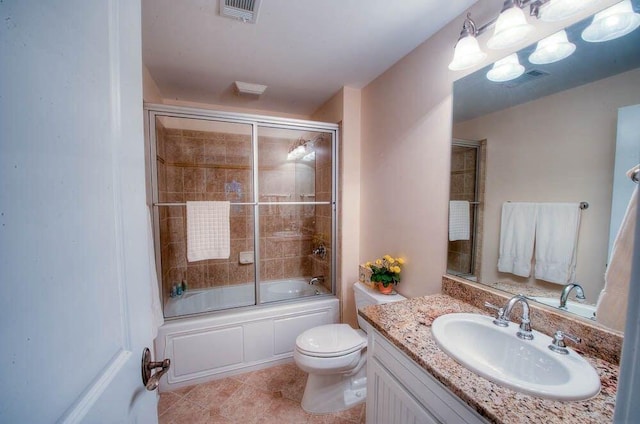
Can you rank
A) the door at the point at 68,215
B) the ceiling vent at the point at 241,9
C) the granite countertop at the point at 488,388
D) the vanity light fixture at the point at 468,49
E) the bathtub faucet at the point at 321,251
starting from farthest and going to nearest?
the bathtub faucet at the point at 321,251
the ceiling vent at the point at 241,9
the vanity light fixture at the point at 468,49
the granite countertop at the point at 488,388
the door at the point at 68,215

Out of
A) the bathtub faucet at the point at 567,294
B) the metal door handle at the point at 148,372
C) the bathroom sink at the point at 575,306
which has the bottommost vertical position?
the metal door handle at the point at 148,372

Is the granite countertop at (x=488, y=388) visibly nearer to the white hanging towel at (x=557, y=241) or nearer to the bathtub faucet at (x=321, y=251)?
the white hanging towel at (x=557, y=241)

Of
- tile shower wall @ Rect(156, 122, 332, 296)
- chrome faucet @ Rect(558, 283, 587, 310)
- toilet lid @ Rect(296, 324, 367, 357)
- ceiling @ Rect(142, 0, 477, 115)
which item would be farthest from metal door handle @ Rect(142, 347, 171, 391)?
tile shower wall @ Rect(156, 122, 332, 296)

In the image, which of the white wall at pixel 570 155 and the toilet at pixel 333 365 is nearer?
the white wall at pixel 570 155

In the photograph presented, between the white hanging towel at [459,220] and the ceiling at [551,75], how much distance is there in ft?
1.57

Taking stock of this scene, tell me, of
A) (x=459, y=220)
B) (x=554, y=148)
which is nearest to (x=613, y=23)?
(x=554, y=148)

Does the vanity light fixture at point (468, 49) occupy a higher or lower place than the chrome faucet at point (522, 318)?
higher

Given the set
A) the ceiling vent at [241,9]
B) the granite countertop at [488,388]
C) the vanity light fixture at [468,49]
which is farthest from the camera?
the ceiling vent at [241,9]

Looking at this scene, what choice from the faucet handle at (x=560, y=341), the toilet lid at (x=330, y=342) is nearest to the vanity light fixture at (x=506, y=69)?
the faucet handle at (x=560, y=341)

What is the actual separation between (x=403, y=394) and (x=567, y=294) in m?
0.75

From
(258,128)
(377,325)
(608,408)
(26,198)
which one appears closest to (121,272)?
(26,198)

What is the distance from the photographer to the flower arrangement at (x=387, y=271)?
1.78 meters

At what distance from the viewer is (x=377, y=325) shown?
1093 mm

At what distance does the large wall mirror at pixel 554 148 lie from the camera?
0.85 meters
